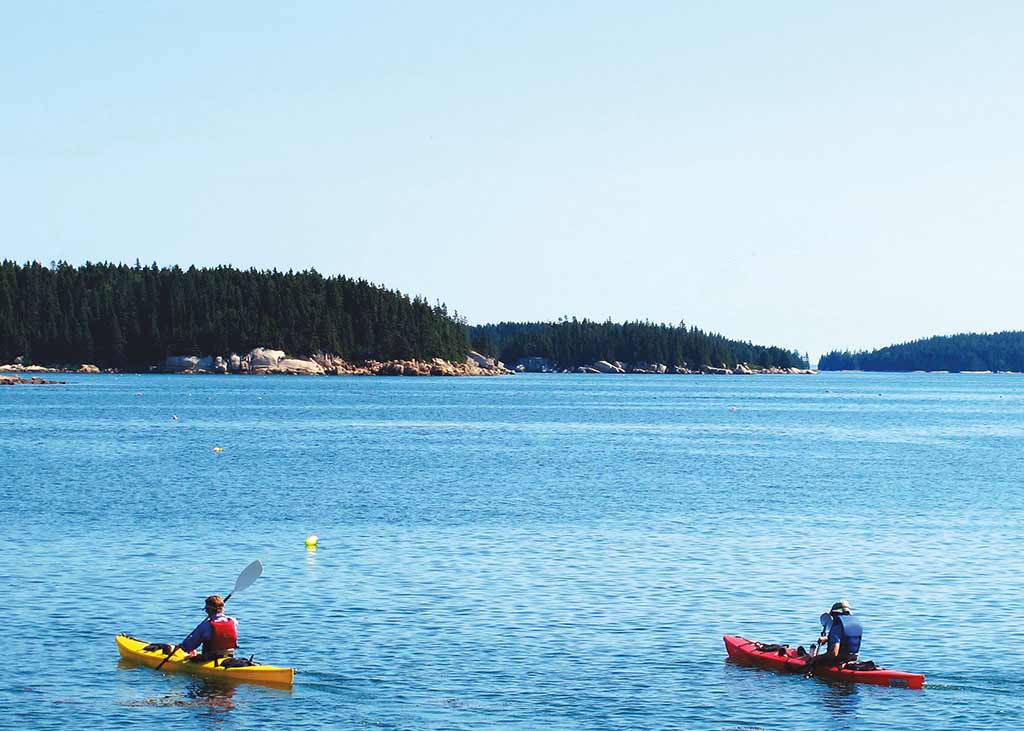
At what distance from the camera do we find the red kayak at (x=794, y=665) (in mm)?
31859

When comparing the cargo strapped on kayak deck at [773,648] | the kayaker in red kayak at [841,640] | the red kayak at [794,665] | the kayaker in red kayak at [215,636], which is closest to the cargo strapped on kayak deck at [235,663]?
the kayaker in red kayak at [215,636]

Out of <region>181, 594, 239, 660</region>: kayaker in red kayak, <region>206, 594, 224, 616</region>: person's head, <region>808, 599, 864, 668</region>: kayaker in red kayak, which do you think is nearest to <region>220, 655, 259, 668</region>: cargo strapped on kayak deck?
<region>181, 594, 239, 660</region>: kayaker in red kayak

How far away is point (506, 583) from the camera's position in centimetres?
4362

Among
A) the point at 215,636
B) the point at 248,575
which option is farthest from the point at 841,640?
the point at 248,575

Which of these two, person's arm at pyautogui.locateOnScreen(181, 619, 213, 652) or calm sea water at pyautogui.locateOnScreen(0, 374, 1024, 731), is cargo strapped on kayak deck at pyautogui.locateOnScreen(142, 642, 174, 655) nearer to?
person's arm at pyautogui.locateOnScreen(181, 619, 213, 652)

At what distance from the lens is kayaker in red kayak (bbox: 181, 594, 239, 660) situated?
107 ft

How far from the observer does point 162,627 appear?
1457 inches

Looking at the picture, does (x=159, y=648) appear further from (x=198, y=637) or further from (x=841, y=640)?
(x=841, y=640)

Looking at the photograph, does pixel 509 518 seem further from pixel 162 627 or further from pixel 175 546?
pixel 162 627

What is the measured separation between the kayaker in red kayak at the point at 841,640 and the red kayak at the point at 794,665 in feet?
0.64

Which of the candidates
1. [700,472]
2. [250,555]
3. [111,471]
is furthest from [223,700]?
[700,472]

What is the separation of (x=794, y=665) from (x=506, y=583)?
1233 centimetres

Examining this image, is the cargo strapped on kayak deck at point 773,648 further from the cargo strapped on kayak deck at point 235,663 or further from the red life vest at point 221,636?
the red life vest at point 221,636

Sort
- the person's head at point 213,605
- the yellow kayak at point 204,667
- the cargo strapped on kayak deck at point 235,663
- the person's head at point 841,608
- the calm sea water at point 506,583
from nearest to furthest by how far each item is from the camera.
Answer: the calm sea water at point 506,583, the yellow kayak at point 204,667, the person's head at point 213,605, the person's head at point 841,608, the cargo strapped on kayak deck at point 235,663
